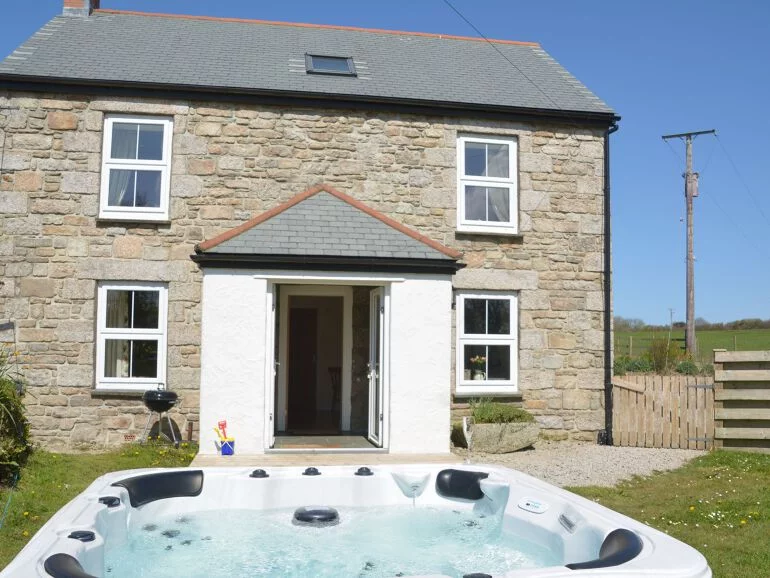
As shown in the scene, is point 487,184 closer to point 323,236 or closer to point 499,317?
point 499,317

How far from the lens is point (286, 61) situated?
1287 cm

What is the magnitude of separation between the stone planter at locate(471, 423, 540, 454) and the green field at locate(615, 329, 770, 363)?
11.9 m

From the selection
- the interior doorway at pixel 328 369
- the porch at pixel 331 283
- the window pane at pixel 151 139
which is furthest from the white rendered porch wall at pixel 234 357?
the window pane at pixel 151 139

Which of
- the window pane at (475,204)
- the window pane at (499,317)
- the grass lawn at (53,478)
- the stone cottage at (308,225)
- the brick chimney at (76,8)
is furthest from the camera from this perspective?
the brick chimney at (76,8)

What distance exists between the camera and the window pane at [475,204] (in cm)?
1206

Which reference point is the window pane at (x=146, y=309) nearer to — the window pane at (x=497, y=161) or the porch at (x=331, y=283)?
the porch at (x=331, y=283)

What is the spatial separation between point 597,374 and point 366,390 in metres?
3.78

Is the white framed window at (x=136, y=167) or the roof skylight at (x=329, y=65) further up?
the roof skylight at (x=329, y=65)

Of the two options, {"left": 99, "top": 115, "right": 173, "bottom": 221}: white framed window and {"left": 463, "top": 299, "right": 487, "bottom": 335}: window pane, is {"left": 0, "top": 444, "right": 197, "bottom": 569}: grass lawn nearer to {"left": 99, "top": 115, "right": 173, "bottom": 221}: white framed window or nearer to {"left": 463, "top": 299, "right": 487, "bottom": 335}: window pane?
{"left": 99, "top": 115, "right": 173, "bottom": 221}: white framed window

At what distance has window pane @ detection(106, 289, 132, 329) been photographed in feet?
36.4

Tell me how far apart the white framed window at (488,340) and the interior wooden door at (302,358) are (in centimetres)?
371

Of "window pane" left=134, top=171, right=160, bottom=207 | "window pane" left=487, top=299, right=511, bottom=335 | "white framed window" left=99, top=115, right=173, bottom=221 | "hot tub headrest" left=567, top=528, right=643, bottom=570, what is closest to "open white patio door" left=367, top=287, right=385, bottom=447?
"window pane" left=487, top=299, right=511, bottom=335

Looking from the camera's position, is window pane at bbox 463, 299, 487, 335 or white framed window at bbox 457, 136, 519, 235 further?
white framed window at bbox 457, 136, 519, 235

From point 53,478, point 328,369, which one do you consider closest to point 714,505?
point 53,478
